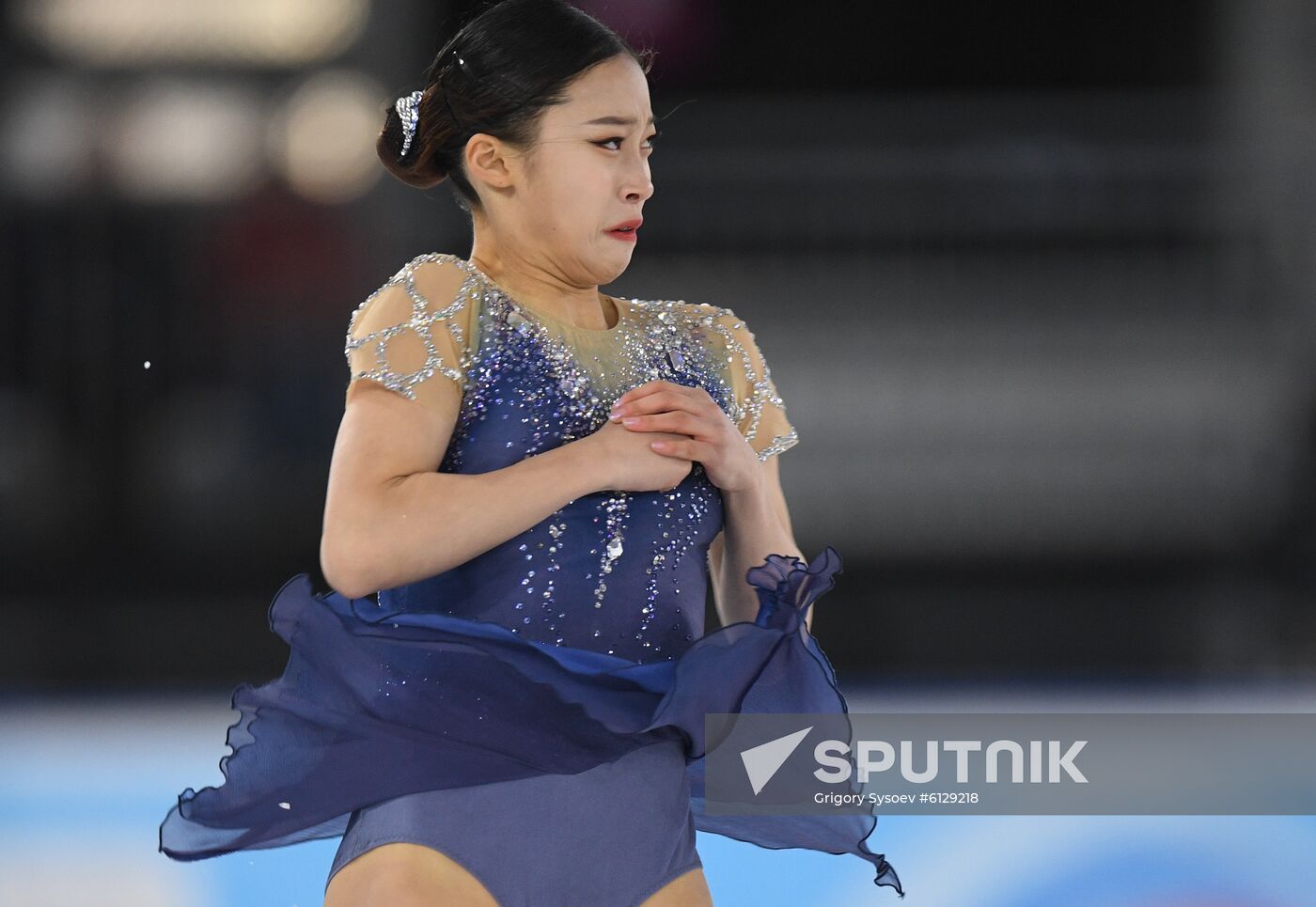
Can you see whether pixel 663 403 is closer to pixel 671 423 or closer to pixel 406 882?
pixel 671 423

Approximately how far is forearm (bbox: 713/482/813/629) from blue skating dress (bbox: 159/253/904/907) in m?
0.03

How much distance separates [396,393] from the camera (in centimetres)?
128

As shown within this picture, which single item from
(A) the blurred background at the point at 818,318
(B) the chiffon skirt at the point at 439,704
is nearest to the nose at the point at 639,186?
(B) the chiffon skirt at the point at 439,704

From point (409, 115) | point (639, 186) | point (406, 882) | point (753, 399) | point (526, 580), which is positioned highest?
point (409, 115)

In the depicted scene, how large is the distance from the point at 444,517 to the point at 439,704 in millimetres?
173

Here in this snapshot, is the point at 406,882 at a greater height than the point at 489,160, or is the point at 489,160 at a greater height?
the point at 489,160

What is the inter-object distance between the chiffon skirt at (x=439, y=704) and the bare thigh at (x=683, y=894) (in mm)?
91

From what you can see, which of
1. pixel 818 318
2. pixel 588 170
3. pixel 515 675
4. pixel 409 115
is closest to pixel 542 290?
pixel 588 170

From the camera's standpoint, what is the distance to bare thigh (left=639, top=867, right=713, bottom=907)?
1.30 m

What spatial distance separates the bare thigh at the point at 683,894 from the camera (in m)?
1.30

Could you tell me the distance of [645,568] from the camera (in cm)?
135

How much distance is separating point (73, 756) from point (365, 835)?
309 cm

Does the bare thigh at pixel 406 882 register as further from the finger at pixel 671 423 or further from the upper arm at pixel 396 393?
the finger at pixel 671 423

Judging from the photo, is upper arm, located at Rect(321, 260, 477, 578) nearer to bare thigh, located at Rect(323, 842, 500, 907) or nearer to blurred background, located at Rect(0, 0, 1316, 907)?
bare thigh, located at Rect(323, 842, 500, 907)
